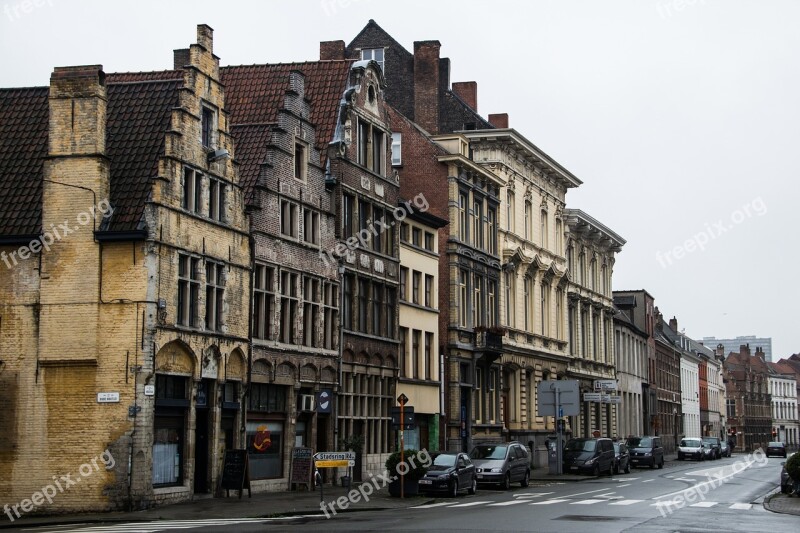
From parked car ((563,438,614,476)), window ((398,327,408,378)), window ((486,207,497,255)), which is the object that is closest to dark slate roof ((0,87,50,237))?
window ((398,327,408,378))

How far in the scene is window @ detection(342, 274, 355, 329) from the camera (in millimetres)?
43469

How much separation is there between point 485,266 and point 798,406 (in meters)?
155

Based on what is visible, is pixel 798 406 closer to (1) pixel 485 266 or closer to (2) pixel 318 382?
(1) pixel 485 266

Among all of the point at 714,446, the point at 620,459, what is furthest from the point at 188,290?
the point at 714,446

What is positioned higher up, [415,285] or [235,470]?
[415,285]

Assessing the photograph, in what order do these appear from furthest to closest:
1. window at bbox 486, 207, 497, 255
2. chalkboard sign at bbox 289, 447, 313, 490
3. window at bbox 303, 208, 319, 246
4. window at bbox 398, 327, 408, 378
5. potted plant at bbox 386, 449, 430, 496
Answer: window at bbox 486, 207, 497, 255
window at bbox 398, 327, 408, 378
window at bbox 303, 208, 319, 246
chalkboard sign at bbox 289, 447, 313, 490
potted plant at bbox 386, 449, 430, 496

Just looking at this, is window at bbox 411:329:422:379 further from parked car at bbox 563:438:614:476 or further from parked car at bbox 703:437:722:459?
parked car at bbox 703:437:722:459

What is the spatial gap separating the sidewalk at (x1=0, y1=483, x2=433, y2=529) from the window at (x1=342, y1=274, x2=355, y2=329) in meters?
8.09

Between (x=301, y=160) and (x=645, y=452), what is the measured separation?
3242 centimetres

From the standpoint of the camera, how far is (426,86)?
60750 mm

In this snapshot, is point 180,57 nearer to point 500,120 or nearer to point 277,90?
point 277,90

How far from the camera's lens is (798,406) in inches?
7840

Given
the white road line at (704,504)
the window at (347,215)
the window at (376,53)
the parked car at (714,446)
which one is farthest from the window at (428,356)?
the parked car at (714,446)

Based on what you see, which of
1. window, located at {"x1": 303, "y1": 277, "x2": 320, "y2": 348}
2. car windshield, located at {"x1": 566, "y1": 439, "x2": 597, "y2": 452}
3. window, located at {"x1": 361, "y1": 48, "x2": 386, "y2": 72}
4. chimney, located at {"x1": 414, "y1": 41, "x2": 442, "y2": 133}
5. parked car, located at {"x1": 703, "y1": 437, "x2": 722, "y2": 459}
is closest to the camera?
window, located at {"x1": 303, "y1": 277, "x2": 320, "y2": 348}
